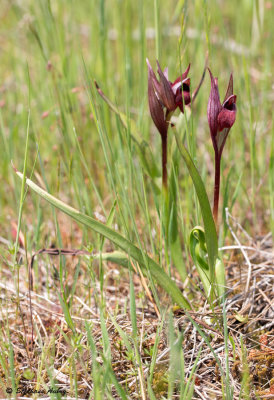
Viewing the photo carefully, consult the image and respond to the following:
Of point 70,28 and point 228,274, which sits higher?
point 70,28

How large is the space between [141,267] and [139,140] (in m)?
0.44

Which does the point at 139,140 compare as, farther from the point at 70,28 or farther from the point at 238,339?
the point at 70,28

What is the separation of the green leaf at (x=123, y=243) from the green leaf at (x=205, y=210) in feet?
0.43

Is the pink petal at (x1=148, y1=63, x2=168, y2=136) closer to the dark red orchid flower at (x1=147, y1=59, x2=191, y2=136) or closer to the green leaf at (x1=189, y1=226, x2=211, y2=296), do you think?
the dark red orchid flower at (x1=147, y1=59, x2=191, y2=136)

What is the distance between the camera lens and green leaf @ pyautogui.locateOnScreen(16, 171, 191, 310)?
115 centimetres

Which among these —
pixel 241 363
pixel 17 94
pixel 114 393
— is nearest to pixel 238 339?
pixel 241 363

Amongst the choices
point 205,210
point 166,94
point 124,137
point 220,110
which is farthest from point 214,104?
point 124,137

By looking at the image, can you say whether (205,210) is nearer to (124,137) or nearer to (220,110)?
(220,110)

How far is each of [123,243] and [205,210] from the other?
253 mm

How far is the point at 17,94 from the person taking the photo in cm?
264

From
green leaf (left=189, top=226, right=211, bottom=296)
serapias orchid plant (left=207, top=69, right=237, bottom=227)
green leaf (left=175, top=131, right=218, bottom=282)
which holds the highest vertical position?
serapias orchid plant (left=207, top=69, right=237, bottom=227)

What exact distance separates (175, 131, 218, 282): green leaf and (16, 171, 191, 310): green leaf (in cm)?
13

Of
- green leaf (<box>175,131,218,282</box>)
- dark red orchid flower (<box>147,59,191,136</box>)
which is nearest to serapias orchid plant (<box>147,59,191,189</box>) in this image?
dark red orchid flower (<box>147,59,191,136</box>)

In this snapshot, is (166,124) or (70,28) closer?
(166,124)
